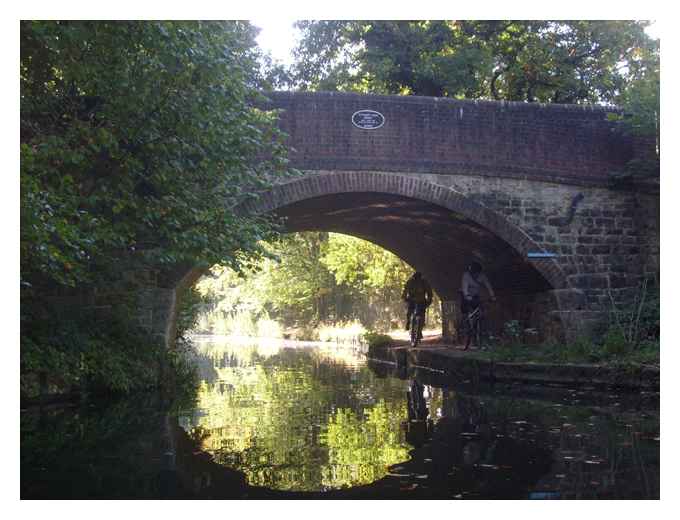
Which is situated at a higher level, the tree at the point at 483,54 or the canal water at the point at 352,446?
the tree at the point at 483,54

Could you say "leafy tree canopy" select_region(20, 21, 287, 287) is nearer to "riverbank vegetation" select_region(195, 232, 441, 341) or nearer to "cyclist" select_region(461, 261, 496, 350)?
"cyclist" select_region(461, 261, 496, 350)

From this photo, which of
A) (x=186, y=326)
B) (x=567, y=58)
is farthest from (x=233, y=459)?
(x=567, y=58)

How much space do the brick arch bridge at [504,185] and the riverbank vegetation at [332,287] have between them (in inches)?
335

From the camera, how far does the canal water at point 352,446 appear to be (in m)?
4.22

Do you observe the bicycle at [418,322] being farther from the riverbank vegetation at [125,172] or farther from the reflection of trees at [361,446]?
the reflection of trees at [361,446]

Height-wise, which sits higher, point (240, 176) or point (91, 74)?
point (91, 74)

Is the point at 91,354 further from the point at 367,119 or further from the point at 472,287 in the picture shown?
the point at 472,287

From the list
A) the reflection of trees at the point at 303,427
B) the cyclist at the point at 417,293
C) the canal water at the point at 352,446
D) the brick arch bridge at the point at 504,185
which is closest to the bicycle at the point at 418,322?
the cyclist at the point at 417,293

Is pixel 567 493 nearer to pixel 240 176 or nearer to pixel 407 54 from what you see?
pixel 240 176

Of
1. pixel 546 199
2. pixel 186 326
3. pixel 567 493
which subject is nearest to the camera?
pixel 567 493

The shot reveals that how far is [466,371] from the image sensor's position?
11227 mm

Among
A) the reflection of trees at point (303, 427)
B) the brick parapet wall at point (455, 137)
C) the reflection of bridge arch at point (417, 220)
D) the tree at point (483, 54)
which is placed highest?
the tree at point (483, 54)

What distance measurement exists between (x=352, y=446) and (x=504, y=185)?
751cm
